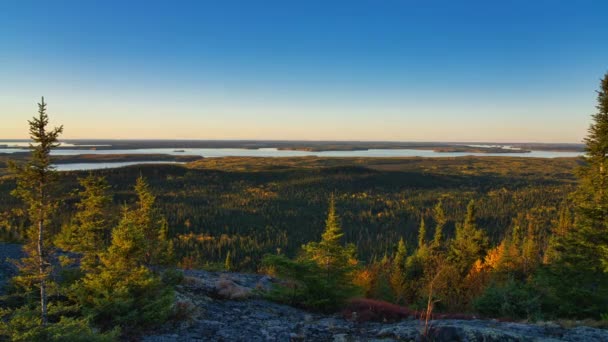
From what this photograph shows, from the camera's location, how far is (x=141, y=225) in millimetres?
24656

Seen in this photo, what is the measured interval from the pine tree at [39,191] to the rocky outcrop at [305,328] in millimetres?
4544

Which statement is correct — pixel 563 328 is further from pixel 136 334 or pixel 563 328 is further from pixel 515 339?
pixel 136 334

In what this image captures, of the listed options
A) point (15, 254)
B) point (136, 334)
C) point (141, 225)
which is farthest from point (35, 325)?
point (15, 254)

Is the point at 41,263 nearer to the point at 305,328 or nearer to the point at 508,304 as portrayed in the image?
the point at 305,328

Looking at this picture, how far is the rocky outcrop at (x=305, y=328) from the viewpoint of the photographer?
13.0 m

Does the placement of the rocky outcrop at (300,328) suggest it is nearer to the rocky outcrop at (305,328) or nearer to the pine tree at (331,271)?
the rocky outcrop at (305,328)

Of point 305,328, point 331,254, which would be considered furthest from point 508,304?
point 305,328

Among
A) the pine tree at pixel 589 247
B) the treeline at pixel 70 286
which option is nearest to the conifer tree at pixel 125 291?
the treeline at pixel 70 286

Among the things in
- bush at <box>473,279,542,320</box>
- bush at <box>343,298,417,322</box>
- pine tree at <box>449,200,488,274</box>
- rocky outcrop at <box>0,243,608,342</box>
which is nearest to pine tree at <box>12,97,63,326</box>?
rocky outcrop at <box>0,243,608,342</box>

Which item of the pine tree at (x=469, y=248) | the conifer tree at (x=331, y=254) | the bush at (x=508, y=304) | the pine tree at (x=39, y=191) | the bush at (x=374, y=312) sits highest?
the pine tree at (x=39, y=191)

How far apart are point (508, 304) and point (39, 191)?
23926 millimetres

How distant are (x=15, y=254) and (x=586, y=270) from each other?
41.1 meters

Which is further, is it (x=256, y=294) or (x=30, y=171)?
(x=256, y=294)

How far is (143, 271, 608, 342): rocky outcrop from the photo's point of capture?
42.5 ft
